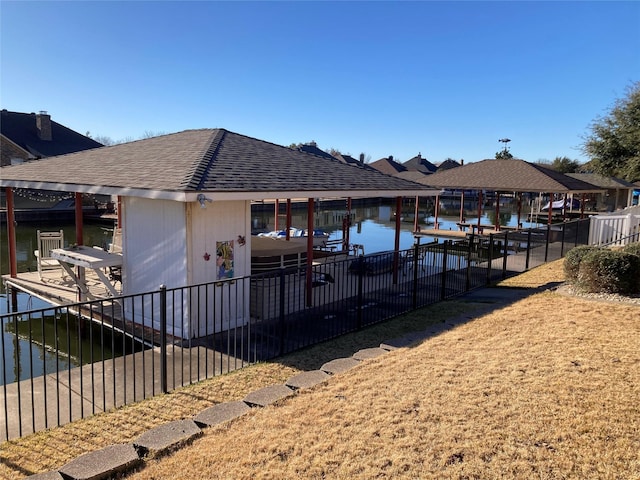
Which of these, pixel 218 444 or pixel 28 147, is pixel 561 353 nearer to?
pixel 218 444

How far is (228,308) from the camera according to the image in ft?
26.4

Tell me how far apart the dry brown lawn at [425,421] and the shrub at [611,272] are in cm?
229

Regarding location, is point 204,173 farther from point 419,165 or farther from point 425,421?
point 419,165

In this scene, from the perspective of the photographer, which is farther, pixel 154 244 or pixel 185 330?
pixel 154 244

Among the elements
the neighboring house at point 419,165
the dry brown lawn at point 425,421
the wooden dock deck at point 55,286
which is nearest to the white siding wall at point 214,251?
the dry brown lawn at point 425,421

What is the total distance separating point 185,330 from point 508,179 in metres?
21.4

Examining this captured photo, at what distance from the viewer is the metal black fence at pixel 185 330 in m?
5.15

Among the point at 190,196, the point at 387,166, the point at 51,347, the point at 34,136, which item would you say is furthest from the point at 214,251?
the point at 387,166

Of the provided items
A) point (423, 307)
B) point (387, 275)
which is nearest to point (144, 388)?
point (423, 307)

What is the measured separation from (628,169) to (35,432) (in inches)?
938

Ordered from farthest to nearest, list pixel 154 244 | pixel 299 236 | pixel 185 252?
pixel 299 236 < pixel 154 244 < pixel 185 252

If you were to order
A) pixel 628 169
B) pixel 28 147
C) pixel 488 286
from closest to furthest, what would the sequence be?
pixel 488 286, pixel 628 169, pixel 28 147

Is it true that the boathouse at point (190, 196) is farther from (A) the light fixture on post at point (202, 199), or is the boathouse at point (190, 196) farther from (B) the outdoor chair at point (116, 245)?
(B) the outdoor chair at point (116, 245)

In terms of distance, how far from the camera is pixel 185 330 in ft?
24.7
